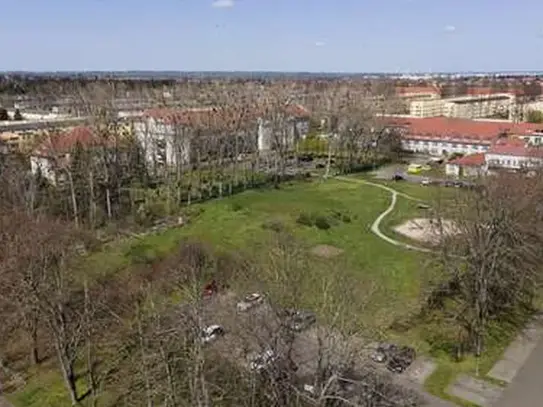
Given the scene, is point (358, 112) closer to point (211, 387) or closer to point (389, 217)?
point (389, 217)

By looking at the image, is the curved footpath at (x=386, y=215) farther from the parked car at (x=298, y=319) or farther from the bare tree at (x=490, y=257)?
the parked car at (x=298, y=319)

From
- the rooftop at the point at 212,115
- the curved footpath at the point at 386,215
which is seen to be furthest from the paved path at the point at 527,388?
the rooftop at the point at 212,115

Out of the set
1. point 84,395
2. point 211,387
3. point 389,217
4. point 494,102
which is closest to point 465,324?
point 211,387

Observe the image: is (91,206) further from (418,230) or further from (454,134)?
(454,134)

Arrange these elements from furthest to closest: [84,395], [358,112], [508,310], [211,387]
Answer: [358,112] < [508,310] < [84,395] < [211,387]

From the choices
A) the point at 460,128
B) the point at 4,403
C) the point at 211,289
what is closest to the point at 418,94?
the point at 460,128

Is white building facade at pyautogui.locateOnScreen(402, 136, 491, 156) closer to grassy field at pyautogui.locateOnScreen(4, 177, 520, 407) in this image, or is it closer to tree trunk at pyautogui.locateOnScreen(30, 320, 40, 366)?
grassy field at pyautogui.locateOnScreen(4, 177, 520, 407)

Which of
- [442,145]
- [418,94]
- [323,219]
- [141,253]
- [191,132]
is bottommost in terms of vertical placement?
[141,253]
